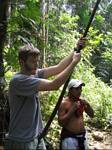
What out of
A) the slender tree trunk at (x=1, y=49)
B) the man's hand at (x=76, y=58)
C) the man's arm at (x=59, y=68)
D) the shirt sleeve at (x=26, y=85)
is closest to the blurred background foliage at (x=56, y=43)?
the slender tree trunk at (x=1, y=49)

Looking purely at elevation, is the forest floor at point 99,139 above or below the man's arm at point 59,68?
below

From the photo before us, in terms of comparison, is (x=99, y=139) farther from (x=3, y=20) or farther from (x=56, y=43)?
(x=56, y=43)

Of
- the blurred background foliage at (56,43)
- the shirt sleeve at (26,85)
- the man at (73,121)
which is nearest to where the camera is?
the shirt sleeve at (26,85)

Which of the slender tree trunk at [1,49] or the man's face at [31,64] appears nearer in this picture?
the man's face at [31,64]

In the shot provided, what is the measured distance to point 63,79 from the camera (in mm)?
3820

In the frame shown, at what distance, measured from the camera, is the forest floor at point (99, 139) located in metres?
7.92

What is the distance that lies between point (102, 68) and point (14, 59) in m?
12.6

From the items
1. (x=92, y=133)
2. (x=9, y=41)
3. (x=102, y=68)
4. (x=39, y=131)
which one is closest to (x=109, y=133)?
(x=92, y=133)

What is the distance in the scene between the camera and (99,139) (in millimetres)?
8320

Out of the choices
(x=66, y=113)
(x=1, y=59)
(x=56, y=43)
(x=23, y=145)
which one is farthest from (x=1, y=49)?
(x=56, y=43)

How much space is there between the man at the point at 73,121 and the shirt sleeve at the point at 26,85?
1146mm

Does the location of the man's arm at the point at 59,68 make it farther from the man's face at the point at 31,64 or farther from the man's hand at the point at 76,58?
the man's hand at the point at 76,58

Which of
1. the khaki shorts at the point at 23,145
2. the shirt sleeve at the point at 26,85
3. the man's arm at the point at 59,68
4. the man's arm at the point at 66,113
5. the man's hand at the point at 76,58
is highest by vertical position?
the man's hand at the point at 76,58

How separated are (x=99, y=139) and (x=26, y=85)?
4.70 metres
